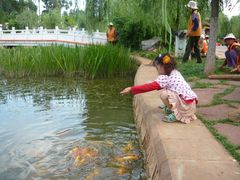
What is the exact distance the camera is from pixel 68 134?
A: 18.4ft

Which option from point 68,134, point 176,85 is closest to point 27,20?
point 68,134

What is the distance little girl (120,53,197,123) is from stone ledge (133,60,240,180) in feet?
0.39

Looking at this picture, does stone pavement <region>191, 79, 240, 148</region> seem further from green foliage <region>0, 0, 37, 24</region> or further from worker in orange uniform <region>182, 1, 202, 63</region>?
green foliage <region>0, 0, 37, 24</region>

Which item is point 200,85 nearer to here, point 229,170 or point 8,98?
point 229,170

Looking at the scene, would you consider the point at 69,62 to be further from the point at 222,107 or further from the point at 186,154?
the point at 186,154

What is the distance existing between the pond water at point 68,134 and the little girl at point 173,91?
2.27 feet

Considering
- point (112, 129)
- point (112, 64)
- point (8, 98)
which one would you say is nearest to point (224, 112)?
point (112, 129)

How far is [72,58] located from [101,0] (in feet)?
17.5

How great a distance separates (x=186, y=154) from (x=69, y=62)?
8.09 m

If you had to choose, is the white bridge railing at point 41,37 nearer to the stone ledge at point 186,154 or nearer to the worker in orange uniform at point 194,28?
the worker in orange uniform at point 194,28

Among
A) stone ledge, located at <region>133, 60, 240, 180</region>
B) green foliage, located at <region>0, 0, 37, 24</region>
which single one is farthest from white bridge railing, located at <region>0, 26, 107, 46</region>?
green foliage, located at <region>0, 0, 37, 24</region>

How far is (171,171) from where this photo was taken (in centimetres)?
272

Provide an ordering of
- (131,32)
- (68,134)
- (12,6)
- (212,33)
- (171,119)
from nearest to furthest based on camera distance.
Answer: (171,119), (68,134), (212,33), (131,32), (12,6)

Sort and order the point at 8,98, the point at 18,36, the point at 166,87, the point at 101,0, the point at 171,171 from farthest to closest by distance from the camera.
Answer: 1. the point at 18,36
2. the point at 8,98
3. the point at 101,0
4. the point at 166,87
5. the point at 171,171
